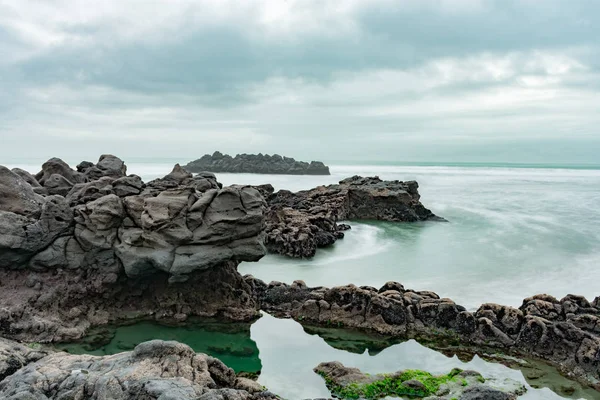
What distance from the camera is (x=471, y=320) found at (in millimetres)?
11516

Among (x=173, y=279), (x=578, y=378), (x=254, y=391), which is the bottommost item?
(x=578, y=378)

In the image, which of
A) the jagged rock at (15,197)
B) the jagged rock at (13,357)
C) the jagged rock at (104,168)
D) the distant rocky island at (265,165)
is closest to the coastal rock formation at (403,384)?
the jagged rock at (13,357)

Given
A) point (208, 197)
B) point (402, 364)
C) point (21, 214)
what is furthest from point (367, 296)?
point (21, 214)

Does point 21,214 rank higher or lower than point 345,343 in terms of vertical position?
higher

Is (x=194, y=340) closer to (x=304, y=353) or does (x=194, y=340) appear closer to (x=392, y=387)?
(x=304, y=353)

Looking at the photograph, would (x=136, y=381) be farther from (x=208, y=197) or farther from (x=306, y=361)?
(x=208, y=197)

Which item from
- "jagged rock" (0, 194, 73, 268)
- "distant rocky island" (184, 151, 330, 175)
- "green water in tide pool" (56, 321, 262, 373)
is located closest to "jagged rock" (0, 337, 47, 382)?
"green water in tide pool" (56, 321, 262, 373)

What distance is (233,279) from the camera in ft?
43.7

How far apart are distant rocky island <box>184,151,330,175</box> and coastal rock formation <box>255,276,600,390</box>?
74.1 meters

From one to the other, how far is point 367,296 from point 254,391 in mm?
5337

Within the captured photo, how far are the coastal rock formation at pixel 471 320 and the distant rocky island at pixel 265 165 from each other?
74.1 m

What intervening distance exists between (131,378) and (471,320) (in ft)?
26.6

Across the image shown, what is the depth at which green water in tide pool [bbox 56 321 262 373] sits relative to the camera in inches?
411

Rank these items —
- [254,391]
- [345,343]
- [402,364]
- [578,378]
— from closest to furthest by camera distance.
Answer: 1. [254,391]
2. [578,378]
3. [402,364]
4. [345,343]
